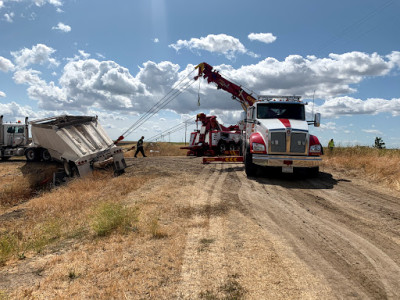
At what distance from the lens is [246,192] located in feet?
26.6

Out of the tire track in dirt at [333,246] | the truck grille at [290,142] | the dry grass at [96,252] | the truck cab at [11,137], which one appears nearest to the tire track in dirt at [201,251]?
the dry grass at [96,252]

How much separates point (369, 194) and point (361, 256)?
4.78 metres

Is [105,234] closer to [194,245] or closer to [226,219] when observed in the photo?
[194,245]

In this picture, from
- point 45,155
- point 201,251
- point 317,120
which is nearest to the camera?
point 201,251

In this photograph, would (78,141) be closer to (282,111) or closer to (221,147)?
(282,111)

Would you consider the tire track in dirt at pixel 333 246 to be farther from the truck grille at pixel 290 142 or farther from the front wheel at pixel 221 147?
the front wheel at pixel 221 147

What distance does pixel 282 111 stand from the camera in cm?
1121

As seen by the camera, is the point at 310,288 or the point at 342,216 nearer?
the point at 310,288

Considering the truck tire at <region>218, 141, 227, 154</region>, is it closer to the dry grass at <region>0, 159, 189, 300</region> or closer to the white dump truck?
the white dump truck

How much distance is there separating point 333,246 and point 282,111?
25.0ft

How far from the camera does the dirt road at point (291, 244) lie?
3.14 meters

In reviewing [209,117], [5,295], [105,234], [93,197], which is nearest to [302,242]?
[105,234]

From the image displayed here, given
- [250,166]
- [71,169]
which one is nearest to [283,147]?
[250,166]

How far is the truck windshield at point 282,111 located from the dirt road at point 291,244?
3808mm
